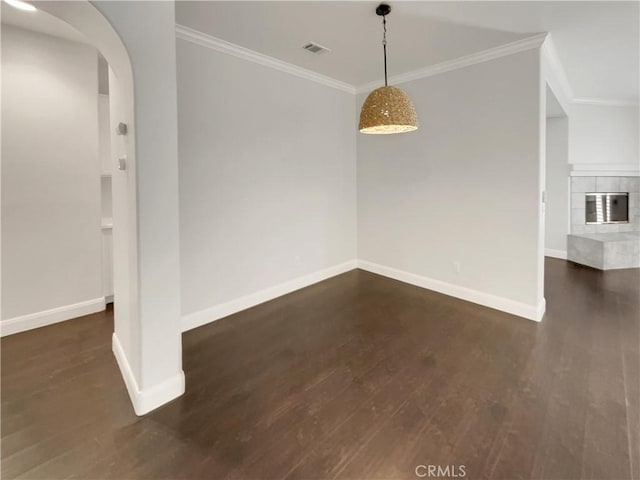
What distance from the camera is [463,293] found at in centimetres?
387

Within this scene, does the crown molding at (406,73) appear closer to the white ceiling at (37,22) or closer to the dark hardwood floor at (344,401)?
the white ceiling at (37,22)

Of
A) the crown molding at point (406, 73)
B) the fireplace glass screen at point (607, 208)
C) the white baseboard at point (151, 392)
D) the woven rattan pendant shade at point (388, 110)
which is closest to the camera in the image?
the white baseboard at point (151, 392)

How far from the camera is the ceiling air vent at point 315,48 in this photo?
329 cm

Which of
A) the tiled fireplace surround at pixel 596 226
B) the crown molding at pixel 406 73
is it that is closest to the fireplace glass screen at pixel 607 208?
the tiled fireplace surround at pixel 596 226

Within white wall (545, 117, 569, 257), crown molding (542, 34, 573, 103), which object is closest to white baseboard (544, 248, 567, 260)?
white wall (545, 117, 569, 257)

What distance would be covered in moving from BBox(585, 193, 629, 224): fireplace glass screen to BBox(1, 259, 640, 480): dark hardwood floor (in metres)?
3.16

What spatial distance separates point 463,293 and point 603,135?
4.53 metres

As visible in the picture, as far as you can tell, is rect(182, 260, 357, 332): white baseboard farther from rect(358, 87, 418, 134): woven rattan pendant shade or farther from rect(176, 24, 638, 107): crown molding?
rect(176, 24, 638, 107): crown molding

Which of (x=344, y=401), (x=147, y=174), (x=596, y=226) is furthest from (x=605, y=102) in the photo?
(x=147, y=174)

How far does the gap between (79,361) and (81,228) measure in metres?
1.51

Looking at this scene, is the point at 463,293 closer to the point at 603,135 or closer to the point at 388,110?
the point at 388,110

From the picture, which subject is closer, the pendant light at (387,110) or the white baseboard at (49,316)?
the pendant light at (387,110)

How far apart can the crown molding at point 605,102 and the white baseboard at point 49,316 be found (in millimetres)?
7789

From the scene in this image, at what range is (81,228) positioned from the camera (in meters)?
3.40
